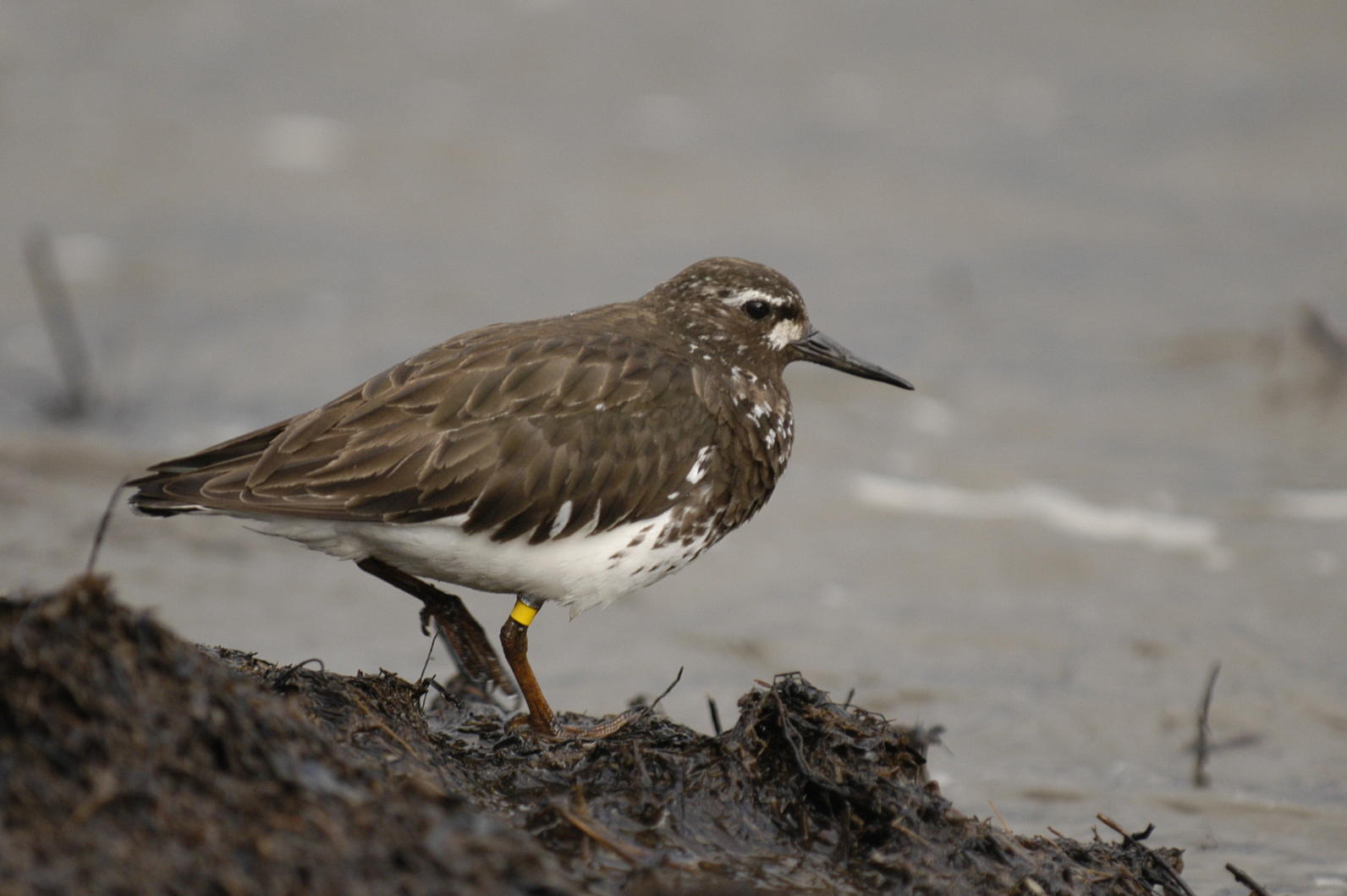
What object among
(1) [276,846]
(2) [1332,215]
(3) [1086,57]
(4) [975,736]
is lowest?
(4) [975,736]

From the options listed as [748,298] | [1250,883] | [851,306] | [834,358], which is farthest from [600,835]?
[851,306]

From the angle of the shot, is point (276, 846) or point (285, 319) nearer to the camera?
point (276, 846)

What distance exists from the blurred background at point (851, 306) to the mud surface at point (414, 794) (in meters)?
1.87

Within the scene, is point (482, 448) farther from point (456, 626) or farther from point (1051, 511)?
point (1051, 511)

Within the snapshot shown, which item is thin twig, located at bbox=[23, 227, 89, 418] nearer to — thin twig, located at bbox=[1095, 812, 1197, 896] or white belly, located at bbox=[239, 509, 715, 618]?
white belly, located at bbox=[239, 509, 715, 618]

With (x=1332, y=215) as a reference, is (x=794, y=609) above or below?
below

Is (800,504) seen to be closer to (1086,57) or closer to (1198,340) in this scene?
(1198,340)

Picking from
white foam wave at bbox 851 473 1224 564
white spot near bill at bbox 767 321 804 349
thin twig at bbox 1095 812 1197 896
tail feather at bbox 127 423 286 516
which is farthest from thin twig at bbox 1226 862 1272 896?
white foam wave at bbox 851 473 1224 564

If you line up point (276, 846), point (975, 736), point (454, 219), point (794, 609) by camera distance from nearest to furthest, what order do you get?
point (276, 846), point (975, 736), point (794, 609), point (454, 219)

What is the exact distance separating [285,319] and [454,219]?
2106 mm

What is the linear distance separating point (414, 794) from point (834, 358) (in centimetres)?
295

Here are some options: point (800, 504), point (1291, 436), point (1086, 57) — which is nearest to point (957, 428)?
point (800, 504)

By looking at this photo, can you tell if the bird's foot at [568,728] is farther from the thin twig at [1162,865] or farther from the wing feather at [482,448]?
the thin twig at [1162,865]

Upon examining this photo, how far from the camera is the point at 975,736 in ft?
22.3
